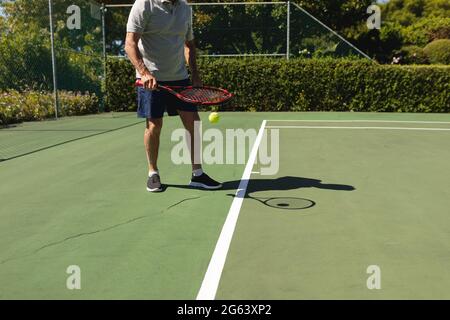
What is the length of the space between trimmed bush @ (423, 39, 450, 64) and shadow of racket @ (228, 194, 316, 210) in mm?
24399

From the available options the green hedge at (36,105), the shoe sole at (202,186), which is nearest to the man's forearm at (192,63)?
the shoe sole at (202,186)

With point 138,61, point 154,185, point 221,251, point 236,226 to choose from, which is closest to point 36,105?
point 154,185

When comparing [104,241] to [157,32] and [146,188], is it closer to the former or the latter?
[146,188]

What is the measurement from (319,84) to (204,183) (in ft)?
36.4

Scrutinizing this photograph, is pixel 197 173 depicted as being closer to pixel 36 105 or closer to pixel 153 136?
pixel 153 136

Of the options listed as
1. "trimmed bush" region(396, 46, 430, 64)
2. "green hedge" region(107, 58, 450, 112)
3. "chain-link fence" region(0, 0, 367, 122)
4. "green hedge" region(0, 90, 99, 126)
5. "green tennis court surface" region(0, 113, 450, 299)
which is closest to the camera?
"green tennis court surface" region(0, 113, 450, 299)

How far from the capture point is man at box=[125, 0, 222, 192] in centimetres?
494

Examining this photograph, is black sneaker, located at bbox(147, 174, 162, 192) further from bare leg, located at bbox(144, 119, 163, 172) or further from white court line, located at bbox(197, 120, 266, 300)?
white court line, located at bbox(197, 120, 266, 300)

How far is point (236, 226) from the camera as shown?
4.14 metres

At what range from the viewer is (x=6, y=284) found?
306 cm

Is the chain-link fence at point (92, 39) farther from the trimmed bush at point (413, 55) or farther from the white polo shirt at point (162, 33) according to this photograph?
the trimmed bush at point (413, 55)

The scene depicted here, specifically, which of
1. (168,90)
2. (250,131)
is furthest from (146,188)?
(250,131)

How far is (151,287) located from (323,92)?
13.6 m

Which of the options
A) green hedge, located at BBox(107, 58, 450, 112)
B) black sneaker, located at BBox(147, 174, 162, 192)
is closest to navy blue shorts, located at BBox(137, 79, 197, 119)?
black sneaker, located at BBox(147, 174, 162, 192)
